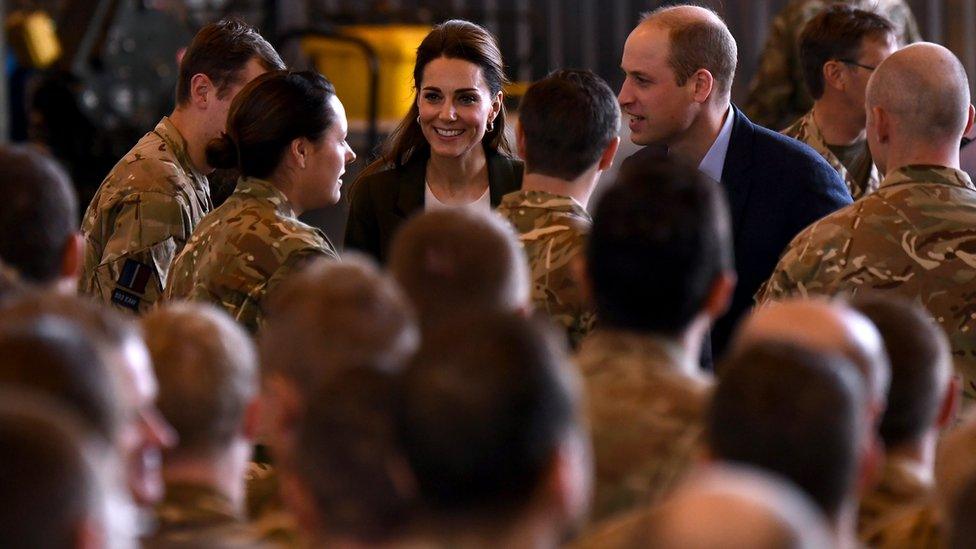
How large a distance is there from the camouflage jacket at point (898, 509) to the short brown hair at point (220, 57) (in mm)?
2471

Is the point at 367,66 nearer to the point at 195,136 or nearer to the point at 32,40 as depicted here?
the point at 32,40

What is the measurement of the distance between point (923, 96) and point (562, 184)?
2.99ft

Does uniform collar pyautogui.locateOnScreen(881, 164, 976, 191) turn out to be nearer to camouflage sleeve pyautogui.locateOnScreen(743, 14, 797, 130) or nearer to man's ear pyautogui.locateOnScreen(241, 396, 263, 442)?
man's ear pyautogui.locateOnScreen(241, 396, 263, 442)

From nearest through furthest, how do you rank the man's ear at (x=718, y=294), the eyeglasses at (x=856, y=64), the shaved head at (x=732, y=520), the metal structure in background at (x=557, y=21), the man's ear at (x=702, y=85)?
1. the shaved head at (x=732, y=520)
2. the man's ear at (x=718, y=294)
3. the man's ear at (x=702, y=85)
4. the eyeglasses at (x=856, y=64)
5. the metal structure in background at (x=557, y=21)

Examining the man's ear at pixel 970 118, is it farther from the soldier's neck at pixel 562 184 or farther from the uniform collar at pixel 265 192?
the uniform collar at pixel 265 192

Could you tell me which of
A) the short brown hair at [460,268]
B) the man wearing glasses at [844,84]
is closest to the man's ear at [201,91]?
the short brown hair at [460,268]

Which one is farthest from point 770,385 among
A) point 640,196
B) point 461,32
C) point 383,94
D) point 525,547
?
point 383,94

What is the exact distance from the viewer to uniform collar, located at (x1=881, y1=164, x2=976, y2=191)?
3756 mm

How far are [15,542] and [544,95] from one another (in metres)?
2.36

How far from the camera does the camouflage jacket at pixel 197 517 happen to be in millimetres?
2258

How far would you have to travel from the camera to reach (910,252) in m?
3.65

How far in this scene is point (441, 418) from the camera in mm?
1755

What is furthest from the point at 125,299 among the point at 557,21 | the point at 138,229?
the point at 557,21

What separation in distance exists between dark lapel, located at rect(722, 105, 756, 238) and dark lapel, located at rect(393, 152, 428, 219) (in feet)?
2.71
